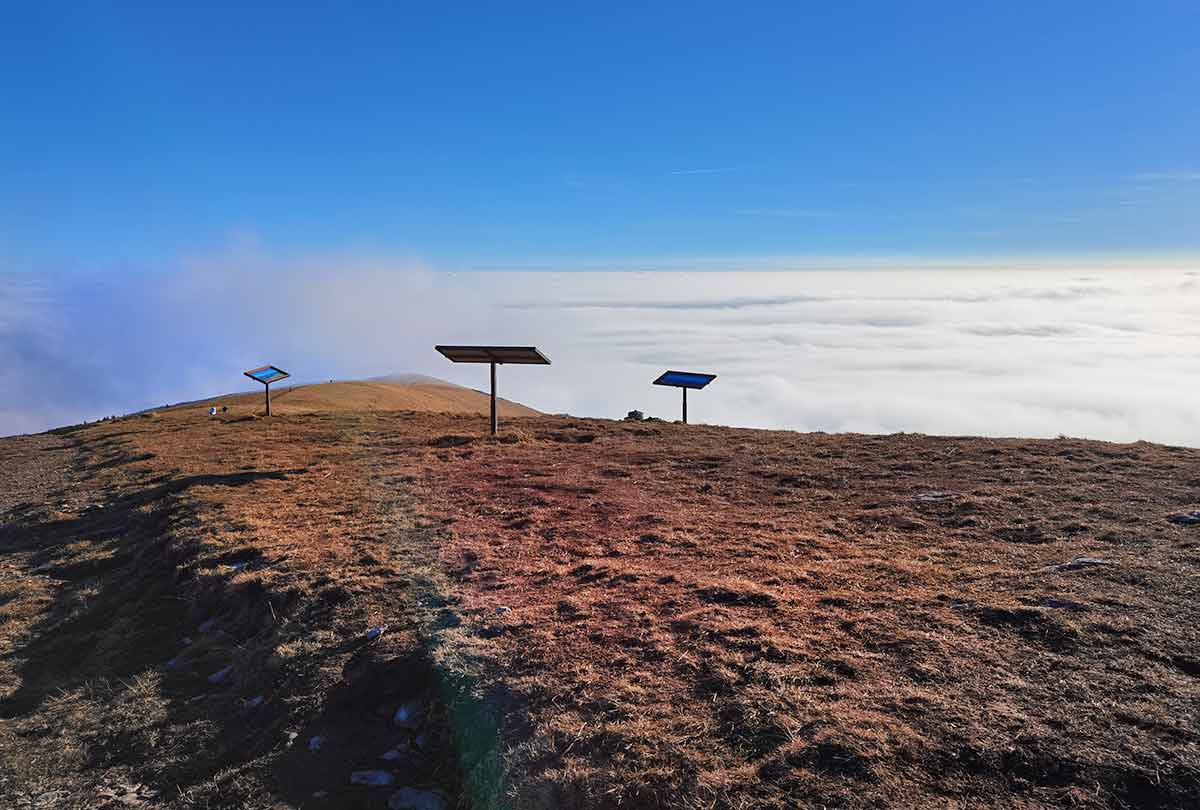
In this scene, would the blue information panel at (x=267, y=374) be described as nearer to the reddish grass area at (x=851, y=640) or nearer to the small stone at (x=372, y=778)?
the reddish grass area at (x=851, y=640)

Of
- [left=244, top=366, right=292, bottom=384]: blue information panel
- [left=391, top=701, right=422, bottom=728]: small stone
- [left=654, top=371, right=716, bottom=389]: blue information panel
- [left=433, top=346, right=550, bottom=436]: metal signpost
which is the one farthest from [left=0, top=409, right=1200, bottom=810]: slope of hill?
[left=244, top=366, right=292, bottom=384]: blue information panel

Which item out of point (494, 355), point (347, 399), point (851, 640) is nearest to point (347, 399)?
point (347, 399)

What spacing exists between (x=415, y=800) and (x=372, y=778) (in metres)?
0.50

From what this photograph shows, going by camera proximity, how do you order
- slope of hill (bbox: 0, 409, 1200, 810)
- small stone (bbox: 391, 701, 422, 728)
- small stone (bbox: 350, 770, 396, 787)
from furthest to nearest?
small stone (bbox: 391, 701, 422, 728) → small stone (bbox: 350, 770, 396, 787) → slope of hill (bbox: 0, 409, 1200, 810)

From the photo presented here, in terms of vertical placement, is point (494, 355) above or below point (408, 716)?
above

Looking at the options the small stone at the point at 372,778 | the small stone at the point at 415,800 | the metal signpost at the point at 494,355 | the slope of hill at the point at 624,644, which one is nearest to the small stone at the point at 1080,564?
the slope of hill at the point at 624,644

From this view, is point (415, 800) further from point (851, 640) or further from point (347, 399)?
point (347, 399)

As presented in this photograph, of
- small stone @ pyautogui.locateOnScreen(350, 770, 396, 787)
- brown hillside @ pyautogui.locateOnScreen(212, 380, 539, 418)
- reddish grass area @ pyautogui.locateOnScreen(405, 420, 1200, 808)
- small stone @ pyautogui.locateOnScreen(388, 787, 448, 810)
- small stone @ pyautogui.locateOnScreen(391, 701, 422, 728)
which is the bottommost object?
small stone @ pyautogui.locateOnScreen(388, 787, 448, 810)

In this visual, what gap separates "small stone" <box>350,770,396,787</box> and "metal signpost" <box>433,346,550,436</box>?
14.8 meters

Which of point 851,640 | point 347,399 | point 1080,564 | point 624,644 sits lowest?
point 624,644

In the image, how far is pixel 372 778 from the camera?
19.0 ft

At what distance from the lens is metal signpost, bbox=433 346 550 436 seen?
20250 millimetres

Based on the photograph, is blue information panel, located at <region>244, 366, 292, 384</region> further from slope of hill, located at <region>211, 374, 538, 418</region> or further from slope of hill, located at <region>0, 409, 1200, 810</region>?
slope of hill, located at <region>0, 409, 1200, 810</region>

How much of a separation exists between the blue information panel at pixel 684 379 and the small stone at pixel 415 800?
64.0 feet
